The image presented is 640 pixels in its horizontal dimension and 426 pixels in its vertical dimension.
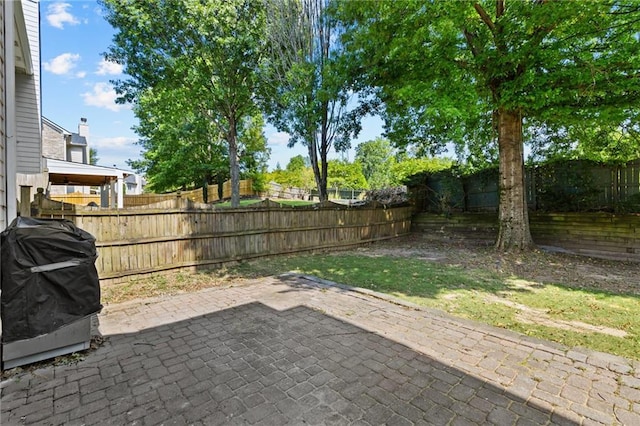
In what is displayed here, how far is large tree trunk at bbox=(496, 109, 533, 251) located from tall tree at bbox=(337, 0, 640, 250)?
23 mm

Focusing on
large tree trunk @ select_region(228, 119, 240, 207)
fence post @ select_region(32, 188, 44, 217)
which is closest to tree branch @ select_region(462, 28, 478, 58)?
large tree trunk @ select_region(228, 119, 240, 207)

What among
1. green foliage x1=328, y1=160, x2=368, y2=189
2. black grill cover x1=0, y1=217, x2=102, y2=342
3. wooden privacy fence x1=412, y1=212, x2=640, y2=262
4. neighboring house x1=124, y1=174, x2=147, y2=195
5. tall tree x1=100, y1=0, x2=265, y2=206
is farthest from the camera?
neighboring house x1=124, y1=174, x2=147, y2=195

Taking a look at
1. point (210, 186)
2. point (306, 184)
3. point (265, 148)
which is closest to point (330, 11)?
point (265, 148)

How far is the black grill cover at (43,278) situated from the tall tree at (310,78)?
7.25m

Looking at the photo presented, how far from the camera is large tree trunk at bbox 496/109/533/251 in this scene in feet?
26.1

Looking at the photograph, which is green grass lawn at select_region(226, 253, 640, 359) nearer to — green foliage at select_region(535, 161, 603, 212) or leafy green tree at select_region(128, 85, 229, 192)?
green foliage at select_region(535, 161, 603, 212)

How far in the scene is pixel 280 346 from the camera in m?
3.11

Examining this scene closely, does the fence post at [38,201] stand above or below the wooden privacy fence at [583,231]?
above

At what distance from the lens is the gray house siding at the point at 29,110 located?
614 cm

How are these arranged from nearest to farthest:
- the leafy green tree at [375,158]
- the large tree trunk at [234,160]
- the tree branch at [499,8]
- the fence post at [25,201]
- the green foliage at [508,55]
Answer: the fence post at [25,201] < the green foliage at [508,55] < the tree branch at [499,8] < the large tree trunk at [234,160] < the leafy green tree at [375,158]

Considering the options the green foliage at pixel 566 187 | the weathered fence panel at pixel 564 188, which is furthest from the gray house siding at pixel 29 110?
the green foliage at pixel 566 187

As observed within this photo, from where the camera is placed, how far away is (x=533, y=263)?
7039mm

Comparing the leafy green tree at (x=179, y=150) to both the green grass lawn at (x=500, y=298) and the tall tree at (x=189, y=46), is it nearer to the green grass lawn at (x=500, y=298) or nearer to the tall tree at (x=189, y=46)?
the tall tree at (x=189, y=46)

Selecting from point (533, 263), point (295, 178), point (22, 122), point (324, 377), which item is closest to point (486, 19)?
point (533, 263)
